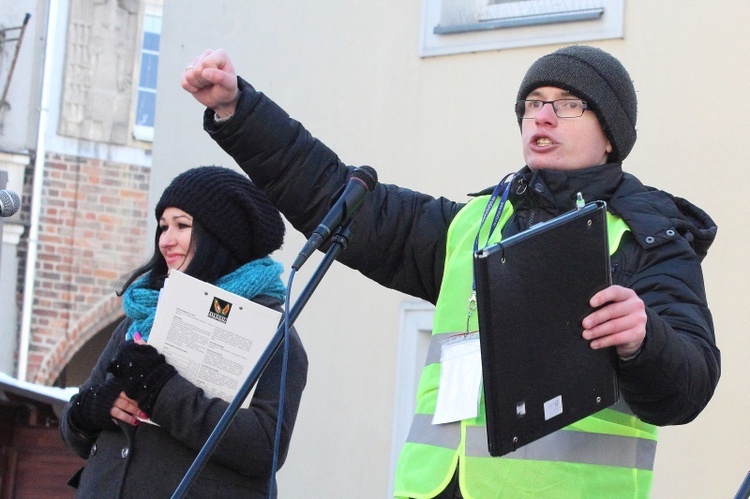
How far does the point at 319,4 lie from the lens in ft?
22.4

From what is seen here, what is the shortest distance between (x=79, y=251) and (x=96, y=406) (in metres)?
11.7

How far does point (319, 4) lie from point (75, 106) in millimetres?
9663

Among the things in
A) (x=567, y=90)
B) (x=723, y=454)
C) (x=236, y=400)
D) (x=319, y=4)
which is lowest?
(x=723, y=454)

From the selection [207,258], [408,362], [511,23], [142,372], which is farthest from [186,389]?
[511,23]

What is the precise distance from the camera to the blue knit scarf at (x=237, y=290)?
3916 mm

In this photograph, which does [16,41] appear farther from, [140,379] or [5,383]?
[140,379]

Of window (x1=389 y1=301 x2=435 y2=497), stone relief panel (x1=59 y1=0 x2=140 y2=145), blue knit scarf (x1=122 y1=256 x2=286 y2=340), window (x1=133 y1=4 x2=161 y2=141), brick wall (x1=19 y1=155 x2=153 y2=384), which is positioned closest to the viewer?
blue knit scarf (x1=122 y1=256 x2=286 y2=340)

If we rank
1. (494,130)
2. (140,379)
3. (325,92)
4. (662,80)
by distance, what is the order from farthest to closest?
1. (325,92)
2. (494,130)
3. (662,80)
4. (140,379)

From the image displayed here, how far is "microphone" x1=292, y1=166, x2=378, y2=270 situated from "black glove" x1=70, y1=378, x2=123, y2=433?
123cm

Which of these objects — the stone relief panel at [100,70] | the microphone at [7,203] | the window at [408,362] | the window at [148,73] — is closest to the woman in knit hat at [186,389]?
the microphone at [7,203]

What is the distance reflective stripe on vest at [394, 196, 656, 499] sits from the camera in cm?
280

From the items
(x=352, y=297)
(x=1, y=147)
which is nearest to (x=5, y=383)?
(x=352, y=297)

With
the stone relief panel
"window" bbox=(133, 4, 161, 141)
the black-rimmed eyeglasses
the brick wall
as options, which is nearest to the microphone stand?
the black-rimmed eyeglasses

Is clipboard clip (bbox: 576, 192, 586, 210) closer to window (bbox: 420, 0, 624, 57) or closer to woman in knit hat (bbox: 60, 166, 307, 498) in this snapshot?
woman in knit hat (bbox: 60, 166, 307, 498)
